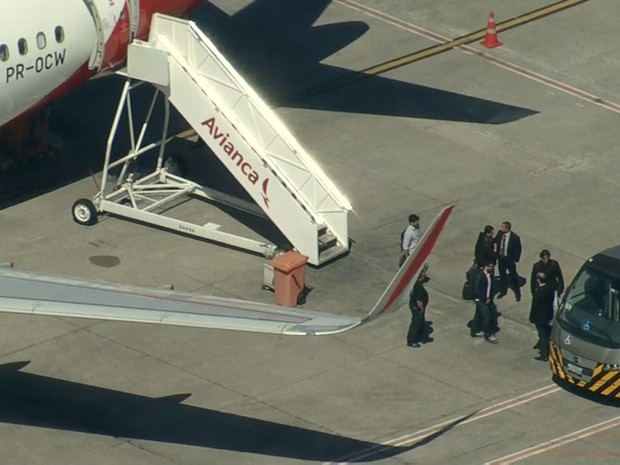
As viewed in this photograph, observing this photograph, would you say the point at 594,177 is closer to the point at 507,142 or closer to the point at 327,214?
the point at 507,142

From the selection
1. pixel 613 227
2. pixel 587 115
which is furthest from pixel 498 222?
pixel 587 115

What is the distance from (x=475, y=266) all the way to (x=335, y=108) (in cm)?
1235

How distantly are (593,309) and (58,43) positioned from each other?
47.0 feet

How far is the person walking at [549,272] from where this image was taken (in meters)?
38.9

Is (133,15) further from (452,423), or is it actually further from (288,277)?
(452,423)

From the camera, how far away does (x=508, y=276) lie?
41.7m

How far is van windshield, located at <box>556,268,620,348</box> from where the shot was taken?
3722 cm

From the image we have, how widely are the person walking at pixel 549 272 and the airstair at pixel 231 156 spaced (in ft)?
18.0

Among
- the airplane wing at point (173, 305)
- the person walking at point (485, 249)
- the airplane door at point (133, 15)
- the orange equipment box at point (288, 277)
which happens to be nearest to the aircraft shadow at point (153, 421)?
the airplane wing at point (173, 305)

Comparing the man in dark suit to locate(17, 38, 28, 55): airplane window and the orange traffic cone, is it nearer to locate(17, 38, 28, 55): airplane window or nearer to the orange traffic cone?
locate(17, 38, 28, 55): airplane window

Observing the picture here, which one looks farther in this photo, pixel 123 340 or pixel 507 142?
pixel 507 142

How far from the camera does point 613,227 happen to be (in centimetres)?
4456

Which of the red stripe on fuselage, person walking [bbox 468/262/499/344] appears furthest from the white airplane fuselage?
the red stripe on fuselage

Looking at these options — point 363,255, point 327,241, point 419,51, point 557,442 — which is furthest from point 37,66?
point 557,442
